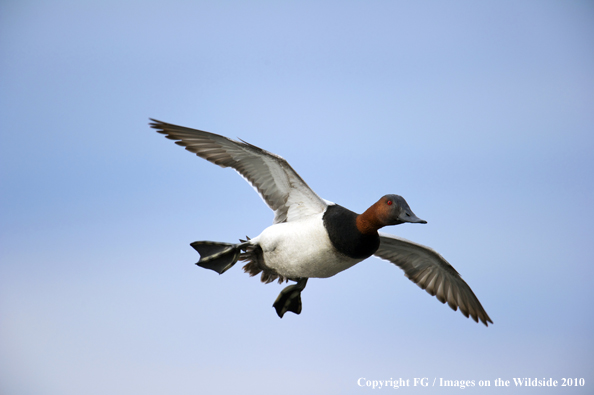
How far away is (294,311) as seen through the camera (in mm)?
7480

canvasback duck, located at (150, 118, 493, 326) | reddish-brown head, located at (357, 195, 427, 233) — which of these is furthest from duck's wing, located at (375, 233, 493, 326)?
reddish-brown head, located at (357, 195, 427, 233)

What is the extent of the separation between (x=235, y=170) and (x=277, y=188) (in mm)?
622

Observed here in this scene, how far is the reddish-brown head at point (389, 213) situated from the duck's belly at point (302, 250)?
1.87ft

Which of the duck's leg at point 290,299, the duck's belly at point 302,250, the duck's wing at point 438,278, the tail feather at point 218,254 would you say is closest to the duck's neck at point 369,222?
the duck's belly at point 302,250

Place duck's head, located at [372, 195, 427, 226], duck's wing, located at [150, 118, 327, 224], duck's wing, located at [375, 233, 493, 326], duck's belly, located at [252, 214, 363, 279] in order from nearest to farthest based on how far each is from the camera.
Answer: duck's head, located at [372, 195, 427, 226]
duck's belly, located at [252, 214, 363, 279]
duck's wing, located at [150, 118, 327, 224]
duck's wing, located at [375, 233, 493, 326]

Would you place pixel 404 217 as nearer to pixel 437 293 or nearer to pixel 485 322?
pixel 437 293

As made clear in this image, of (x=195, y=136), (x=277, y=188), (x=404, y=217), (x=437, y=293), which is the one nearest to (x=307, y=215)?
(x=277, y=188)

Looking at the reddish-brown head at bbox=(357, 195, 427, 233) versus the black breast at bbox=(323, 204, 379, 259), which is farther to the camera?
the black breast at bbox=(323, 204, 379, 259)

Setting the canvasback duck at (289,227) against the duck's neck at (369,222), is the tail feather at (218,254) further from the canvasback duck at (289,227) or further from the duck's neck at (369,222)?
the duck's neck at (369,222)

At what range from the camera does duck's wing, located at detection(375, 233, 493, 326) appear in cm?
820

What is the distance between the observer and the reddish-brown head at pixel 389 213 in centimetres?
566

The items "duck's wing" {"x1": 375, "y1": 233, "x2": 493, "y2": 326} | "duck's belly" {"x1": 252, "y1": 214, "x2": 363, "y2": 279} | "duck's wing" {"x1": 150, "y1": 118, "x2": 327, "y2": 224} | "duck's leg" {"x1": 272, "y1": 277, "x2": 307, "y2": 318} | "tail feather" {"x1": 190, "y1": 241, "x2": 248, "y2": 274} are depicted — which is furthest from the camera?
"duck's wing" {"x1": 375, "y1": 233, "x2": 493, "y2": 326}

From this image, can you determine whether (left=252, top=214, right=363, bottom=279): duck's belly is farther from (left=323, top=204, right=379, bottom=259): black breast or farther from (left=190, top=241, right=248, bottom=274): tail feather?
(left=190, top=241, right=248, bottom=274): tail feather

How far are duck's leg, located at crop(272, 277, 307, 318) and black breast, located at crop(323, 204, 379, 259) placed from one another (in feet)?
5.35
